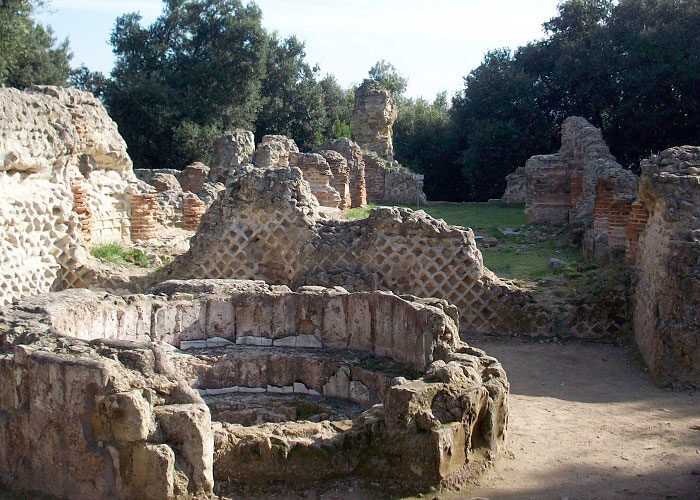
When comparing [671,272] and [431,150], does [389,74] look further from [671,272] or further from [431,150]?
[671,272]

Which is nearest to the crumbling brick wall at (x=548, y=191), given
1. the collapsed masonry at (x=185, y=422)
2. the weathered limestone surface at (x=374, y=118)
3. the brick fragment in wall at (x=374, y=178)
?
the brick fragment in wall at (x=374, y=178)

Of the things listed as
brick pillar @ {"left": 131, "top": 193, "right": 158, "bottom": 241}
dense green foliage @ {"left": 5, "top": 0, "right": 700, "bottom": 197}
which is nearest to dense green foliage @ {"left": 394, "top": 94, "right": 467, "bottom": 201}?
dense green foliage @ {"left": 5, "top": 0, "right": 700, "bottom": 197}

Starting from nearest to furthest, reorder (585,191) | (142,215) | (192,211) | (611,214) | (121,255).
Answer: (121,255) < (611,214) < (142,215) < (192,211) < (585,191)

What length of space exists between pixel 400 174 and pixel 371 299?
59.7 feet

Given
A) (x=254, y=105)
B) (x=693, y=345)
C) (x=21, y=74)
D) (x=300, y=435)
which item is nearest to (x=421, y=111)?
(x=254, y=105)

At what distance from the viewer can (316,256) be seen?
28.7 feet

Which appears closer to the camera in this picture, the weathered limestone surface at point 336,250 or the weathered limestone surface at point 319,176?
the weathered limestone surface at point 336,250

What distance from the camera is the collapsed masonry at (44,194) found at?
339 inches

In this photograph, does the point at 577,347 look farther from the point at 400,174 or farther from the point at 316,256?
the point at 400,174

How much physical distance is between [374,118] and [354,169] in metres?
3.88

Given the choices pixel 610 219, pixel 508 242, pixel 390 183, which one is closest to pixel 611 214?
pixel 610 219

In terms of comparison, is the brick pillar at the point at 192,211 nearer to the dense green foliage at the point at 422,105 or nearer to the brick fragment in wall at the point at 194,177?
the brick fragment in wall at the point at 194,177

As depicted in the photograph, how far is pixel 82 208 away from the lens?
1063 centimetres

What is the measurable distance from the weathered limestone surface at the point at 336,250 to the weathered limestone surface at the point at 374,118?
17.5 m
